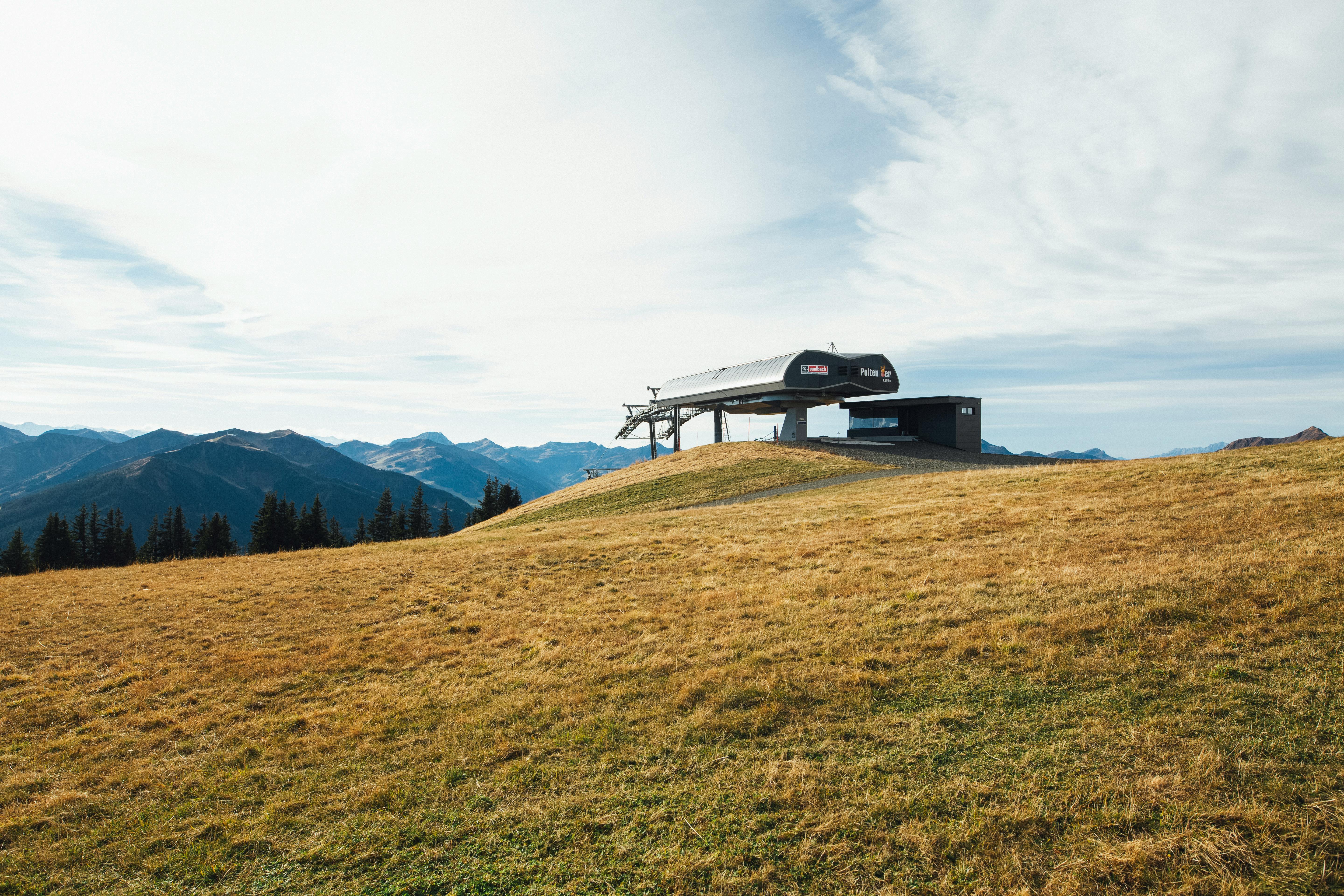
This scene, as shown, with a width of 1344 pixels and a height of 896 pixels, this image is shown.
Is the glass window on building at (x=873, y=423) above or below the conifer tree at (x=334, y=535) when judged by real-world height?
above

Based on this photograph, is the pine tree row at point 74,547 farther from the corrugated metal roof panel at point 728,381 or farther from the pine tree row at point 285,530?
the corrugated metal roof panel at point 728,381

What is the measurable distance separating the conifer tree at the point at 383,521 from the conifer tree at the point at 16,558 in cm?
3192

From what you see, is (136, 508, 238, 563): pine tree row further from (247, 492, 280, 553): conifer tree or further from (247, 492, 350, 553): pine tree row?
(247, 492, 350, 553): pine tree row

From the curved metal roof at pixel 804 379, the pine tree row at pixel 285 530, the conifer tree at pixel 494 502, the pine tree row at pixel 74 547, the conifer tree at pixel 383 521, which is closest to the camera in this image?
the curved metal roof at pixel 804 379

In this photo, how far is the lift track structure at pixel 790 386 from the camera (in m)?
44.2

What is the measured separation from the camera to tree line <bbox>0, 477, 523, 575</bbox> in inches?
2549

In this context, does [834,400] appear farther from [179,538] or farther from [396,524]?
[179,538]

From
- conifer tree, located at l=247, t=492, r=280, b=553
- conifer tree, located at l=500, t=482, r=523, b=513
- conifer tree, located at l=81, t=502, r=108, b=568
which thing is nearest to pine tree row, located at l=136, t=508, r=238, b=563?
conifer tree, located at l=247, t=492, r=280, b=553

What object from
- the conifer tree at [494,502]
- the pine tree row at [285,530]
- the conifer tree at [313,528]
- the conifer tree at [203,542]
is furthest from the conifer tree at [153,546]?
the conifer tree at [494,502]

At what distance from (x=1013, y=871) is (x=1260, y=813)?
6.82ft

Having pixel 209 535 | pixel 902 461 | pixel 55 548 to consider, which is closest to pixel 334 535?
pixel 209 535

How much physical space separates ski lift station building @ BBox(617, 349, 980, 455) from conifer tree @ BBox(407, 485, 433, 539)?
47.2 metres

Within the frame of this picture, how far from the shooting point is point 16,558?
61531 millimetres

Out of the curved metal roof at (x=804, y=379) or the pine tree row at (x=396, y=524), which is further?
the pine tree row at (x=396, y=524)
